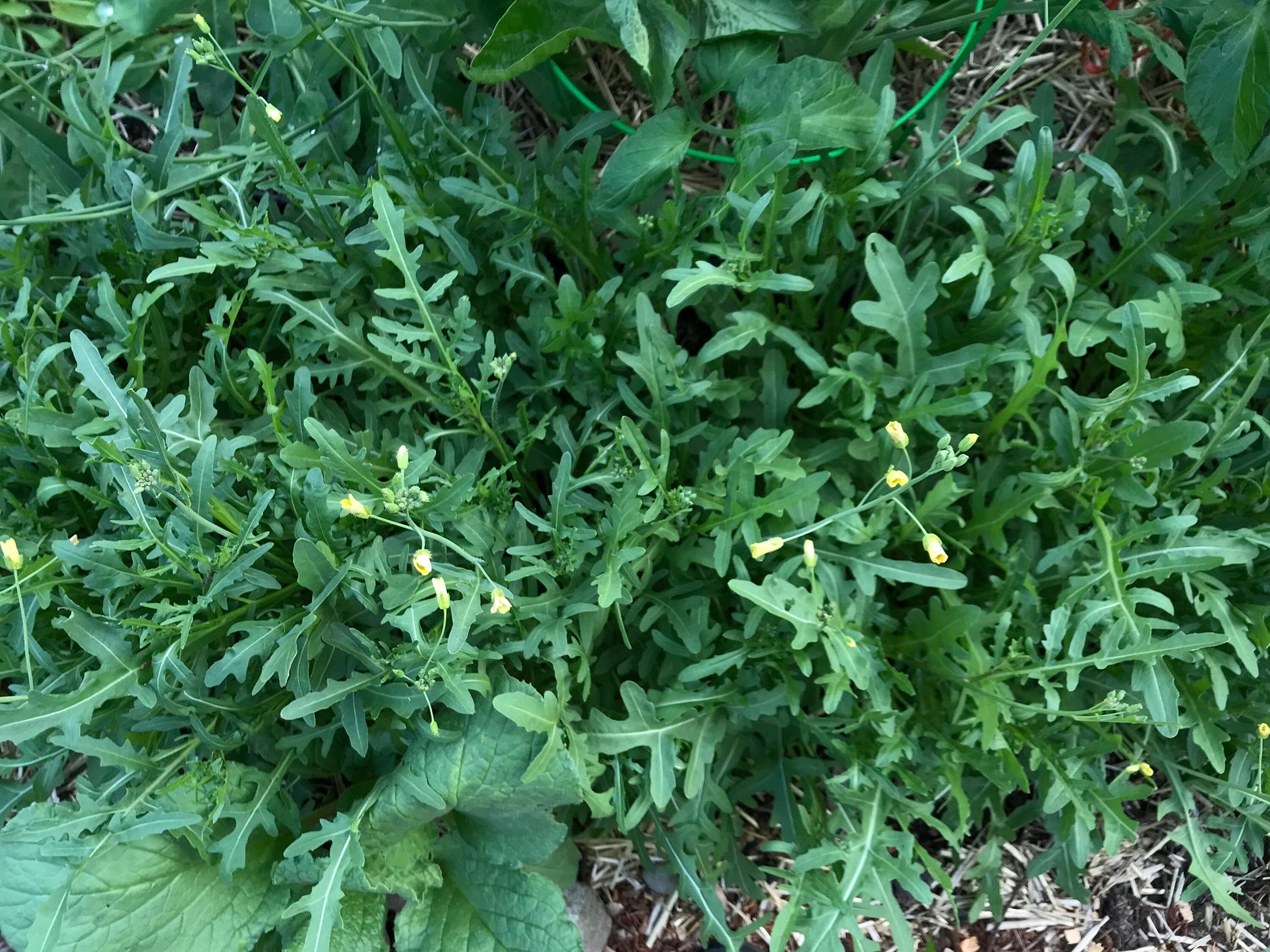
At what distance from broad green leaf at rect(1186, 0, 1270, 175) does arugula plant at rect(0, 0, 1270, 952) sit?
0.14 feet

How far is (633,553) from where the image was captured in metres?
1.28

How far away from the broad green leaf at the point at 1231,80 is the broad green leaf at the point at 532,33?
874 mm

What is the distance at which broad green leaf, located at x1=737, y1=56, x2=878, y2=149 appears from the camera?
1358 millimetres

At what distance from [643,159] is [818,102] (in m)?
0.28

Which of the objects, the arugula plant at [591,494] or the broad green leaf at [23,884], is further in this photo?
the broad green leaf at [23,884]

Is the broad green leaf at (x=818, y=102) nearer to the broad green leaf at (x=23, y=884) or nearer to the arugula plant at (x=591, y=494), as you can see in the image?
the arugula plant at (x=591, y=494)

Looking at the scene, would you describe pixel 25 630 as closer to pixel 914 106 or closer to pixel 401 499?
pixel 401 499

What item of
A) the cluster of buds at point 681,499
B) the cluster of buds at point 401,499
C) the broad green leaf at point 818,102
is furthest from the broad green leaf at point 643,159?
the cluster of buds at point 401,499

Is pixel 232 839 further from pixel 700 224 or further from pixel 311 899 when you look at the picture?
pixel 700 224

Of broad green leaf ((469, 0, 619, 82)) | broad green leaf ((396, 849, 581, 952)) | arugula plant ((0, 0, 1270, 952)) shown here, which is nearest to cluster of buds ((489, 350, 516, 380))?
arugula plant ((0, 0, 1270, 952))

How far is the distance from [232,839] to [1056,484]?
1314 millimetres

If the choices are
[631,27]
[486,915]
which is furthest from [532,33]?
[486,915]

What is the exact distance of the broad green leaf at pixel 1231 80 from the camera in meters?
1.27

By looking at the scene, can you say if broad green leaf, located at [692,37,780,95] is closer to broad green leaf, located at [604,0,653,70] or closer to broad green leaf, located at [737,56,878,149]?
broad green leaf, located at [737,56,878,149]
